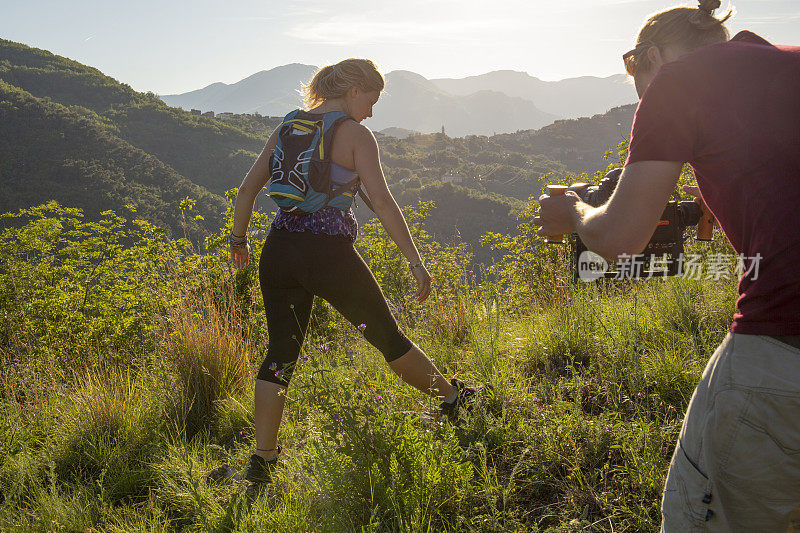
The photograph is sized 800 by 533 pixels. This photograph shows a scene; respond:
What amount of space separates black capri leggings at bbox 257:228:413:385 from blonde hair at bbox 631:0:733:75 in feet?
4.55

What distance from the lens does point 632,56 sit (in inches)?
50.2

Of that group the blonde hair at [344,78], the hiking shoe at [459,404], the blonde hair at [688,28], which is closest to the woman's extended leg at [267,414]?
the hiking shoe at [459,404]

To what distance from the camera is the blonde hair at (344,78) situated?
7.27 ft

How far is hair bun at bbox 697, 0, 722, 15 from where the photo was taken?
1106mm

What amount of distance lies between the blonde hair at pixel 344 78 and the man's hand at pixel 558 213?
123cm

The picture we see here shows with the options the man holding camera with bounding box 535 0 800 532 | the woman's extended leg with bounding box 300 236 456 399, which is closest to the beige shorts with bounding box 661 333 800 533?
the man holding camera with bounding box 535 0 800 532

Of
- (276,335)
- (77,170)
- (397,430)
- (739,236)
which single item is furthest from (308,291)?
(77,170)

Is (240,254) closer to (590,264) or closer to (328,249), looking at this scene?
(328,249)

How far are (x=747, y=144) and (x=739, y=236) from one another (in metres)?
0.20

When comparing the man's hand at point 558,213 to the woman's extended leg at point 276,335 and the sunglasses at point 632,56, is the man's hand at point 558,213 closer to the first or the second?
the sunglasses at point 632,56

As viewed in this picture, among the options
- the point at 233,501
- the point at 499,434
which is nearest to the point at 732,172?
the point at 499,434

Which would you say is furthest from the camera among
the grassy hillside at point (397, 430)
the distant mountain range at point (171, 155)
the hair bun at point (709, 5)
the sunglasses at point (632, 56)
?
the distant mountain range at point (171, 155)

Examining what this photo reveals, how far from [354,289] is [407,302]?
1.94m

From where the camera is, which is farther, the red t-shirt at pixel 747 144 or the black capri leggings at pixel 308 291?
the black capri leggings at pixel 308 291
